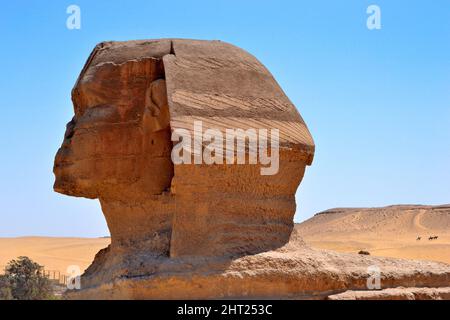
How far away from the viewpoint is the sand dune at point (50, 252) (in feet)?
112

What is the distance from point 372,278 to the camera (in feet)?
23.8

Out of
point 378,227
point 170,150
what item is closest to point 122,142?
point 170,150

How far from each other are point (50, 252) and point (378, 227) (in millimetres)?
23031

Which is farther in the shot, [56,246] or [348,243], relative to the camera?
[56,246]

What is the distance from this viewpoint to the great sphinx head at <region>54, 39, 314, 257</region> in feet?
22.1

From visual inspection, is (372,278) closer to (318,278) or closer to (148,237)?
(318,278)

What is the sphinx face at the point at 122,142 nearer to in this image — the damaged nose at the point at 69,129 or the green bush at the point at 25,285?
the damaged nose at the point at 69,129

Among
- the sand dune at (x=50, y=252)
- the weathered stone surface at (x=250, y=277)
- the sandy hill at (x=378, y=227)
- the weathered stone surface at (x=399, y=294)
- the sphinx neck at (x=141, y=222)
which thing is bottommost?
the sand dune at (x=50, y=252)

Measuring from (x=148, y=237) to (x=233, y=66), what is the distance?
1.88m

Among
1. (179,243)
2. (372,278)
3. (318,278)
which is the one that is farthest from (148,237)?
→ (372,278)

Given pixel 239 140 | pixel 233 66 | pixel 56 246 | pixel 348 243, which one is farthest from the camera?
pixel 56 246

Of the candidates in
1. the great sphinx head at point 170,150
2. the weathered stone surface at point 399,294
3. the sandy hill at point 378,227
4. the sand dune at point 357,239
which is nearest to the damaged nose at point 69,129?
the great sphinx head at point 170,150

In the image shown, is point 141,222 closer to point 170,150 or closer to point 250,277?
point 170,150

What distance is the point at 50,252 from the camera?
1576 inches
